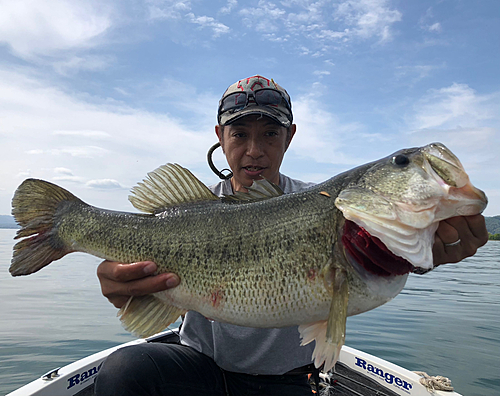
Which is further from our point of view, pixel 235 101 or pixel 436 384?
pixel 436 384

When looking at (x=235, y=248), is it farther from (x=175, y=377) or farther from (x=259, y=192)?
(x=175, y=377)

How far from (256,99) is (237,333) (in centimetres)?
231

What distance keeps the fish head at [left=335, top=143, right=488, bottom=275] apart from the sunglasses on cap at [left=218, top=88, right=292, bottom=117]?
5.87 feet

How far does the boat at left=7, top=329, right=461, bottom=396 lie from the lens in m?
3.85

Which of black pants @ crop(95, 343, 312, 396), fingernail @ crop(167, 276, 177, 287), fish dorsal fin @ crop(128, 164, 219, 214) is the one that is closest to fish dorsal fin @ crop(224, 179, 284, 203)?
fish dorsal fin @ crop(128, 164, 219, 214)

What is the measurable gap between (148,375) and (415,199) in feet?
7.95

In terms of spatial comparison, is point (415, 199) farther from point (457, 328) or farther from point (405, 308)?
point (405, 308)

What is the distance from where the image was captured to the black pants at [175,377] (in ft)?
8.90

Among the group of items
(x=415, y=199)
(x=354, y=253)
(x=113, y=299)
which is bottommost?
(x=113, y=299)

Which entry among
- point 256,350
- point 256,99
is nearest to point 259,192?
point 256,99

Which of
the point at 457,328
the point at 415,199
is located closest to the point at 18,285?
the point at 457,328

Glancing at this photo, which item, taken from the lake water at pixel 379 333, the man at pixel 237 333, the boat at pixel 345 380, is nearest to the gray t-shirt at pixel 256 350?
the man at pixel 237 333

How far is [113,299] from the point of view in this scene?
2654 mm

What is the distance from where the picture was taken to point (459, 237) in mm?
2113
